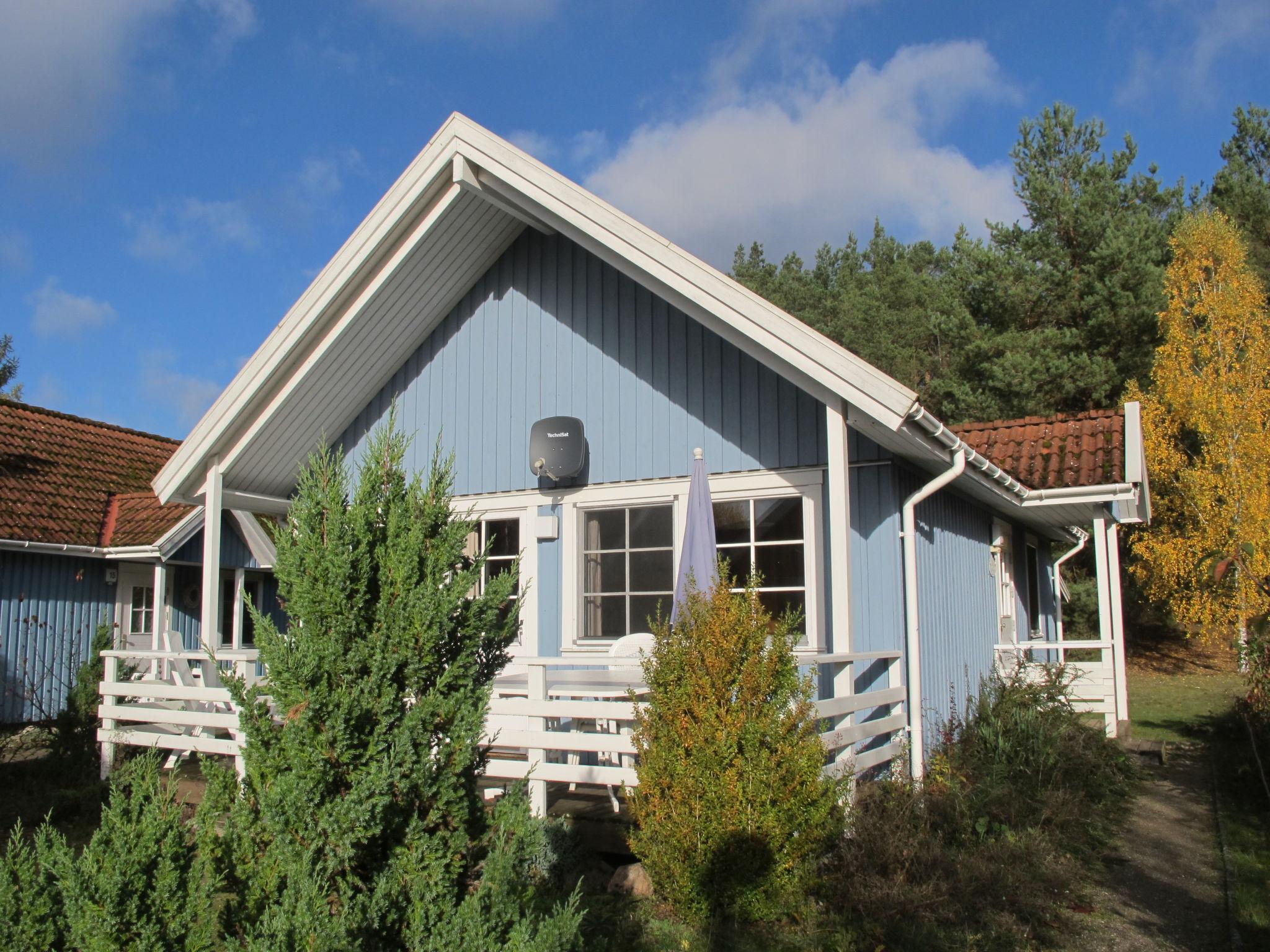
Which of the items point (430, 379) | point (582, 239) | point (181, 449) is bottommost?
point (181, 449)

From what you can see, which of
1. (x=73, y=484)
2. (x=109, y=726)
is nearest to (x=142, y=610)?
(x=73, y=484)

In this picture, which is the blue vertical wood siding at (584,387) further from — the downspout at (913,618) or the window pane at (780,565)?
the downspout at (913,618)

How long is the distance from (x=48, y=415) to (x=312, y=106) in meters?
8.67

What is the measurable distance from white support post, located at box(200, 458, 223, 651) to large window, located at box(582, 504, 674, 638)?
3.24m

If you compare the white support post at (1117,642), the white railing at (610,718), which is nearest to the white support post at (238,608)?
the white railing at (610,718)

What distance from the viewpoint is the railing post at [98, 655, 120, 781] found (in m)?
8.84

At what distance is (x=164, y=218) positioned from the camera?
52.5 feet

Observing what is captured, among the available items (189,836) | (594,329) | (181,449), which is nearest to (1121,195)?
(594,329)

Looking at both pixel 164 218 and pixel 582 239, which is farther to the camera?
pixel 164 218

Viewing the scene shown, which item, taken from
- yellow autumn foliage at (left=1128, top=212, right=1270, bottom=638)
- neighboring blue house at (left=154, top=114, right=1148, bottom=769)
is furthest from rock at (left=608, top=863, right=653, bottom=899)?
yellow autumn foliage at (left=1128, top=212, right=1270, bottom=638)

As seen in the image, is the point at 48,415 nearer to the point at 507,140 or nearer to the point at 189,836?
the point at 507,140

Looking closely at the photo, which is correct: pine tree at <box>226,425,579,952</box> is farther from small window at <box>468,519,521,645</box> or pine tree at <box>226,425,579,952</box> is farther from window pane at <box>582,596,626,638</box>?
small window at <box>468,519,521,645</box>

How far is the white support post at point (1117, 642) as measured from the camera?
31.2 feet

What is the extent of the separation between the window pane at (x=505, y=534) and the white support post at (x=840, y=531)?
357 centimetres
